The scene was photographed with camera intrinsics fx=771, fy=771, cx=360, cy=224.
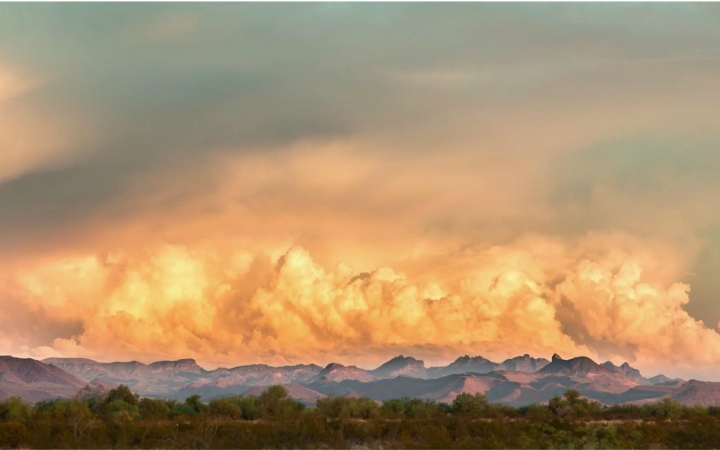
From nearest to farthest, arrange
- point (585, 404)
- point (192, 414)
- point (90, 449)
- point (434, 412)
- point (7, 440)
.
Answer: point (90, 449) → point (7, 440) → point (192, 414) → point (434, 412) → point (585, 404)

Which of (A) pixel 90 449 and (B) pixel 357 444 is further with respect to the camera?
(B) pixel 357 444

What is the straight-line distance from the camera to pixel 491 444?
175 ft

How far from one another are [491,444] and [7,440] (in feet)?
109

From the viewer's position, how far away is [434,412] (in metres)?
73.0

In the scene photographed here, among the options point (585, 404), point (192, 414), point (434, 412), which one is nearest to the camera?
point (192, 414)

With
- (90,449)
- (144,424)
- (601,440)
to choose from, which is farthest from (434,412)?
(90,449)

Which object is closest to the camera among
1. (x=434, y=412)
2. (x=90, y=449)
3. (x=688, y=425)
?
(x=90, y=449)

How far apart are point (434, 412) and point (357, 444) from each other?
18.3 metres

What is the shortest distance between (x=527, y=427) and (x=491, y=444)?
583 centimetres

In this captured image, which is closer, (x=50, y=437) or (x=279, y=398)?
(x=50, y=437)

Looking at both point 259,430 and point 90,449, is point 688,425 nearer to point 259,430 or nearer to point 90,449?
point 259,430

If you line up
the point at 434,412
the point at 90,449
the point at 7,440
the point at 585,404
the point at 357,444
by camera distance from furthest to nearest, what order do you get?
the point at 585,404 → the point at 434,412 → the point at 357,444 → the point at 7,440 → the point at 90,449

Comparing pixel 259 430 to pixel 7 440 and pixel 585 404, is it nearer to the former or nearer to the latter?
pixel 7 440

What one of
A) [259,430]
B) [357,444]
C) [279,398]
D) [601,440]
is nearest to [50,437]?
[259,430]
